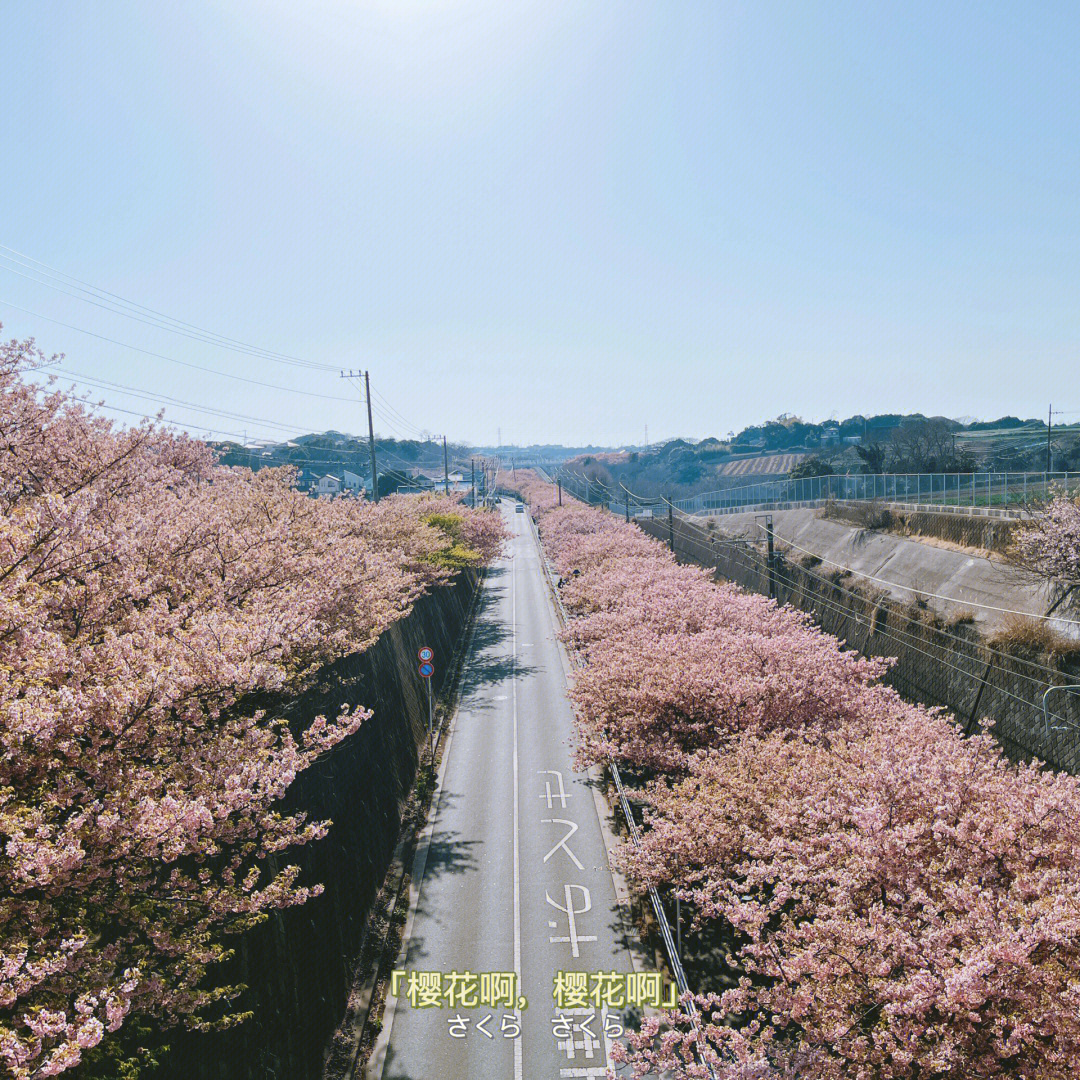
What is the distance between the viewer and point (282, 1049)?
11227 mm

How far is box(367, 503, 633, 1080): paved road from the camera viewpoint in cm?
1295

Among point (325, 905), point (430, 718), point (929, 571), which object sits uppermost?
point (929, 571)

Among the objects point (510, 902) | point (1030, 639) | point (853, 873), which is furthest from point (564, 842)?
point (1030, 639)

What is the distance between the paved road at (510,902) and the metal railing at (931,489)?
2177 centimetres

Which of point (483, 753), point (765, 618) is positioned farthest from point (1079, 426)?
point (483, 753)

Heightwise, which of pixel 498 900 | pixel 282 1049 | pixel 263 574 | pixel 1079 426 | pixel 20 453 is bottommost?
pixel 498 900

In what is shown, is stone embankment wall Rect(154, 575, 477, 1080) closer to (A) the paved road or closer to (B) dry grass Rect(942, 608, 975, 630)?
(A) the paved road

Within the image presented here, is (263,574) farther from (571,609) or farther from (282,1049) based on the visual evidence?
(571,609)

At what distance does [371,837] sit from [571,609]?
90.9 feet

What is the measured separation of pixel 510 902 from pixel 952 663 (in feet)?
60.5

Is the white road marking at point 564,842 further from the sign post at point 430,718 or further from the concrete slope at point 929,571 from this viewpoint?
the concrete slope at point 929,571

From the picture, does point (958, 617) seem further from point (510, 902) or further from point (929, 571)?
point (510, 902)

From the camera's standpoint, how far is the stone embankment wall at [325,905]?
1039 cm

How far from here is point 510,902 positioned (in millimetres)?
17234
